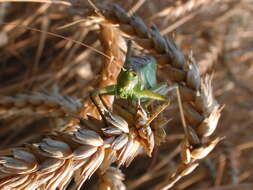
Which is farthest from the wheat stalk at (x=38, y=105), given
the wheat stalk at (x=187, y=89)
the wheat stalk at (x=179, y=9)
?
the wheat stalk at (x=179, y=9)

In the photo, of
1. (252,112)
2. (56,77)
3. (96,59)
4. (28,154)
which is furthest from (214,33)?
(28,154)

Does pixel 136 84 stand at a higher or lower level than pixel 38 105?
lower

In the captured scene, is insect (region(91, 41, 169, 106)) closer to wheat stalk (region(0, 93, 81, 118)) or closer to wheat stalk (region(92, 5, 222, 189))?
wheat stalk (region(92, 5, 222, 189))

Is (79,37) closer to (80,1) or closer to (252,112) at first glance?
(80,1)

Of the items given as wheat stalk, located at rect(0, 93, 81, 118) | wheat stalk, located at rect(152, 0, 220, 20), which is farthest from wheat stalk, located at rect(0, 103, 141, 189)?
wheat stalk, located at rect(152, 0, 220, 20)

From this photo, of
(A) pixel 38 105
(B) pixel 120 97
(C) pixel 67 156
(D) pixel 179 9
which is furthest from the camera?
(D) pixel 179 9

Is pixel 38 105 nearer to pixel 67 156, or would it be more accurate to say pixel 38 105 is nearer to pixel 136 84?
pixel 136 84

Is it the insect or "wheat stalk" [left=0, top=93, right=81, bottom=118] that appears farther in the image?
"wheat stalk" [left=0, top=93, right=81, bottom=118]

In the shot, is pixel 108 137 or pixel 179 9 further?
pixel 179 9

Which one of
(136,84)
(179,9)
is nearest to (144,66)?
(136,84)
